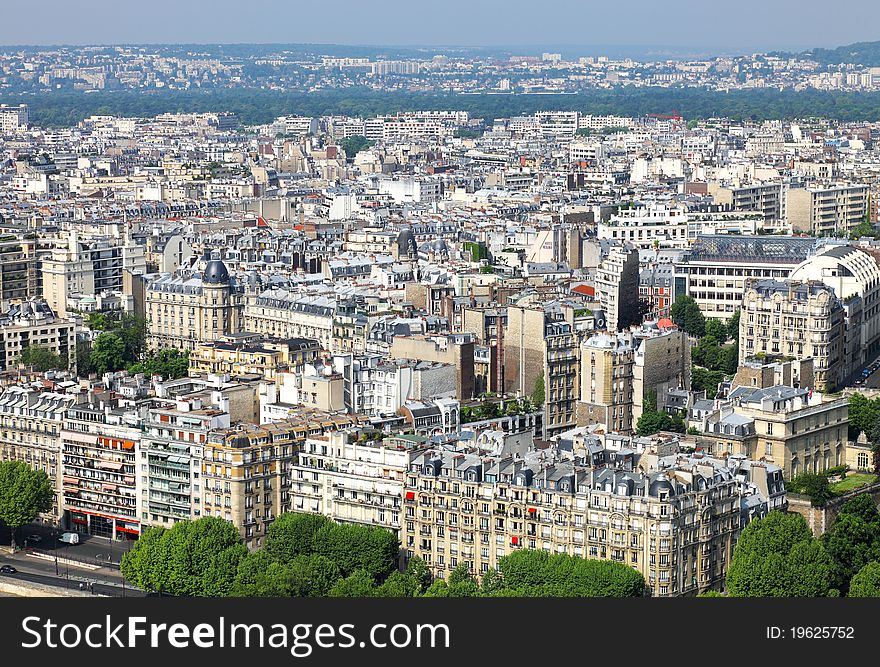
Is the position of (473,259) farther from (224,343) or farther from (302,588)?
(302,588)

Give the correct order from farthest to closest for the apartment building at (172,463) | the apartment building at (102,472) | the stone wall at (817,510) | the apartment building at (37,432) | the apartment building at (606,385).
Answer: the apartment building at (606,385), the apartment building at (37,432), the apartment building at (102,472), the apartment building at (172,463), the stone wall at (817,510)

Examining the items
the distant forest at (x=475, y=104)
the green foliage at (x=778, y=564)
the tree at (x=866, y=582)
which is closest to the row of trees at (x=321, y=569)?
the green foliage at (x=778, y=564)

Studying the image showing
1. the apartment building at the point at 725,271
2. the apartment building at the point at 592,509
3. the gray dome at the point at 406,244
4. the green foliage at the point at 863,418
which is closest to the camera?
the apartment building at the point at 592,509

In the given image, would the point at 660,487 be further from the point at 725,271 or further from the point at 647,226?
the point at 647,226

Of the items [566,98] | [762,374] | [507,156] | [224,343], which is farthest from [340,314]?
[566,98]

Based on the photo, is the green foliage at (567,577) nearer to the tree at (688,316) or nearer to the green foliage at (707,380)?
the green foliage at (707,380)

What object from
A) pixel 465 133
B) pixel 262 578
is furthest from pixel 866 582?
pixel 465 133

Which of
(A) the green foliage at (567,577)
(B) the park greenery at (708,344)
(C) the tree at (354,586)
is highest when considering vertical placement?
(B) the park greenery at (708,344)
